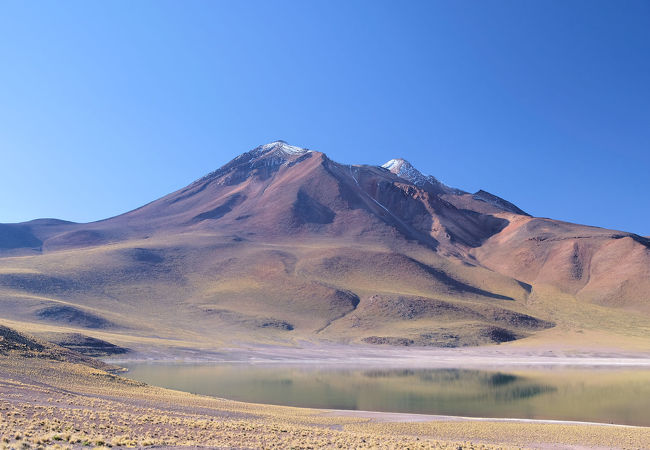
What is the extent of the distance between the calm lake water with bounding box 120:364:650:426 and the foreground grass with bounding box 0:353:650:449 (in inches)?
312

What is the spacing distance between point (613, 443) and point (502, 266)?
162655 mm

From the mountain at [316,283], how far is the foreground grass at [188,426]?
51821 mm

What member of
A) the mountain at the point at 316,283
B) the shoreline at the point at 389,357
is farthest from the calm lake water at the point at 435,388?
the mountain at the point at 316,283

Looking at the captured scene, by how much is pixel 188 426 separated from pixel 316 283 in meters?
113

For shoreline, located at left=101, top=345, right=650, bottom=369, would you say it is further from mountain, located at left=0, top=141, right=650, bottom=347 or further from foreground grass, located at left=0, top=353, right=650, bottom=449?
foreground grass, located at left=0, top=353, right=650, bottom=449

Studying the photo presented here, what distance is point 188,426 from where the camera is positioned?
949 inches

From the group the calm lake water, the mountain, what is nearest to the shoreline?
the calm lake water

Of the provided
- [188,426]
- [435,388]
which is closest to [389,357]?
[435,388]

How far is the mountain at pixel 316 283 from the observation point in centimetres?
10850

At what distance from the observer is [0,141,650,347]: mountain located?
356 ft

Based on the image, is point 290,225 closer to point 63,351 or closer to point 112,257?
point 112,257

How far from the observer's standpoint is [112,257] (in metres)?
145

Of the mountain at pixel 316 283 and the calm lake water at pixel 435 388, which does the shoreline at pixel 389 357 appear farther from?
the mountain at pixel 316 283

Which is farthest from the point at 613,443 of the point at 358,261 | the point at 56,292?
the point at 358,261
